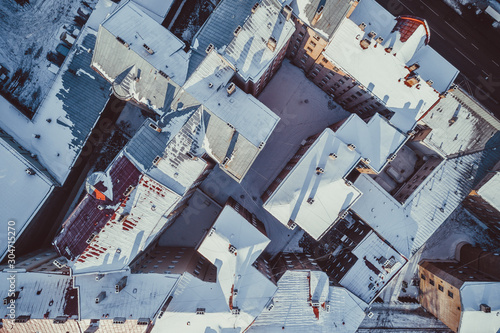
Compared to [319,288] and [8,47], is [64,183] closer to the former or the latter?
[8,47]

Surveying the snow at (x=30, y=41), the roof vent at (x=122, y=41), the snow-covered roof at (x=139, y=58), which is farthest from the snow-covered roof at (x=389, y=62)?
the snow at (x=30, y=41)

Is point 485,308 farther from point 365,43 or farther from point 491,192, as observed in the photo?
point 365,43

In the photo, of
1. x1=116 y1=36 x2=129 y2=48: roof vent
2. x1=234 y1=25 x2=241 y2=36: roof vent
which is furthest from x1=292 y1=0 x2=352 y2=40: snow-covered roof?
x1=116 y1=36 x2=129 y2=48: roof vent

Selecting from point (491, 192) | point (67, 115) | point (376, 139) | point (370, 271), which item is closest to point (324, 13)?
point (376, 139)

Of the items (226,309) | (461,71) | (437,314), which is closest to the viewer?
(226,309)

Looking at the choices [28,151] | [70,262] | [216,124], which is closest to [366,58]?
[216,124]
